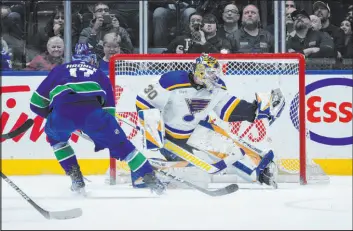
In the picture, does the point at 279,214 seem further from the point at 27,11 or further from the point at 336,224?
the point at 27,11

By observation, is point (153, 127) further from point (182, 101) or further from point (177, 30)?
point (177, 30)

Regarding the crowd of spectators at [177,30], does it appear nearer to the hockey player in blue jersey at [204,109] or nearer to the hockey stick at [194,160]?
the hockey player in blue jersey at [204,109]

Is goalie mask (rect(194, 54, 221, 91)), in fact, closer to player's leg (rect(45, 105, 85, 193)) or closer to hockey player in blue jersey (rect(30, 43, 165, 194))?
hockey player in blue jersey (rect(30, 43, 165, 194))

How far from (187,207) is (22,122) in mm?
1938

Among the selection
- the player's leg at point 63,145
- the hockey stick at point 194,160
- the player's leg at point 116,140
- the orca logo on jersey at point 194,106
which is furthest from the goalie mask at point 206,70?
the player's leg at point 63,145

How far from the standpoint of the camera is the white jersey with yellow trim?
456 centimetres

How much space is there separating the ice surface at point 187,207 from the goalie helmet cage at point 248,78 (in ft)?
0.80

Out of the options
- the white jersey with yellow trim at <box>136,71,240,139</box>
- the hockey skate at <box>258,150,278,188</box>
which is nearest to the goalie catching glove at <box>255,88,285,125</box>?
the white jersey with yellow trim at <box>136,71,240,139</box>

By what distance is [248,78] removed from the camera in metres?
5.29

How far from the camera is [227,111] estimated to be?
4.75m

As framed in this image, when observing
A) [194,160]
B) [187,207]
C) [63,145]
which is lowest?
[187,207]

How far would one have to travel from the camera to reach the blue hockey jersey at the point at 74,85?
4.17 metres

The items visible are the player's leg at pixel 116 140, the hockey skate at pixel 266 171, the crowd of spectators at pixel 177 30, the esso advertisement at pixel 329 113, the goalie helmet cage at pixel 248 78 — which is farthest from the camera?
the crowd of spectators at pixel 177 30

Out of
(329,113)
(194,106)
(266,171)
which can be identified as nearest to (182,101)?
(194,106)
